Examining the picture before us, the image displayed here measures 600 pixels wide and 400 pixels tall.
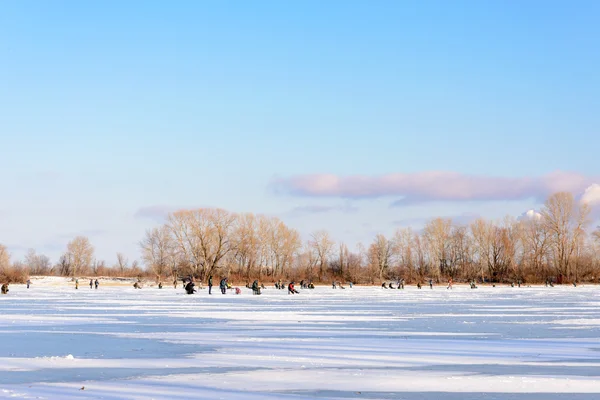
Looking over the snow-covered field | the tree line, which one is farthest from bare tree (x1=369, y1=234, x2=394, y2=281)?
the snow-covered field

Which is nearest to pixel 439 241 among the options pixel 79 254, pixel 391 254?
pixel 391 254

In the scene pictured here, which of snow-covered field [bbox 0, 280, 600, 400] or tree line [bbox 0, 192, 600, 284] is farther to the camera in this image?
tree line [bbox 0, 192, 600, 284]

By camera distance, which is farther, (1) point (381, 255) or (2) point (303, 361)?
(1) point (381, 255)

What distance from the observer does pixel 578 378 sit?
290 inches

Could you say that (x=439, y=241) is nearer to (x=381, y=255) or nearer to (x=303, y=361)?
(x=381, y=255)

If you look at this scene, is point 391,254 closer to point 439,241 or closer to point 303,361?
point 439,241

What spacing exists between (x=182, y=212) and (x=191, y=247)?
4.04 metres

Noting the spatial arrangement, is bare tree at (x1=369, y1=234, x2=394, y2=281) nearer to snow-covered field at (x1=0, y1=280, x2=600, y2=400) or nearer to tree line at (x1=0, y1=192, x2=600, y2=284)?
tree line at (x1=0, y1=192, x2=600, y2=284)

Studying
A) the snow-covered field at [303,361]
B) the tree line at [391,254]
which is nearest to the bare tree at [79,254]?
the tree line at [391,254]

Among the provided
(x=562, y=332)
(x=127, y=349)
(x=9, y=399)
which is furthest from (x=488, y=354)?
(x=9, y=399)

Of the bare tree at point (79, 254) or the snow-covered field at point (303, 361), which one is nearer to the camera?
the snow-covered field at point (303, 361)

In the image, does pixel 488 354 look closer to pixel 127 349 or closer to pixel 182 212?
pixel 127 349

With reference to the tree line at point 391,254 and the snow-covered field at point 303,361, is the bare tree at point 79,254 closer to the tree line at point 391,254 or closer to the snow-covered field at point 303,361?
the tree line at point 391,254

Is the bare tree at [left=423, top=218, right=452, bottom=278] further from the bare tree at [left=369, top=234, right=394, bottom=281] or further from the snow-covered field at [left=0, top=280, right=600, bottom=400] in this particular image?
the snow-covered field at [left=0, top=280, right=600, bottom=400]
